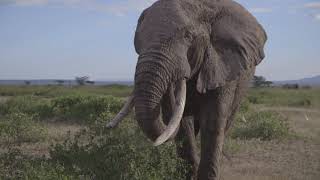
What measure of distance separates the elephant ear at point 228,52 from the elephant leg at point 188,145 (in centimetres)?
107

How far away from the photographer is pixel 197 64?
6.79m

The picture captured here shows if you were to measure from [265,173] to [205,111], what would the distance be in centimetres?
346

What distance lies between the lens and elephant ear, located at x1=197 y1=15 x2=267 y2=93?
6.90 m

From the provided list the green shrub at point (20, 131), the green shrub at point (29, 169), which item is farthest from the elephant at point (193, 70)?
the green shrub at point (20, 131)

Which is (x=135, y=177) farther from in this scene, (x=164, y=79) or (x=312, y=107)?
(x=312, y=107)

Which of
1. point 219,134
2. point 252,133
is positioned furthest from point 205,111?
point 252,133

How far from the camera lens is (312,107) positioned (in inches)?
1086

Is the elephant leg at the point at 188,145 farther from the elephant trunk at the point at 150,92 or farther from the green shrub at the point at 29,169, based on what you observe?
the elephant trunk at the point at 150,92

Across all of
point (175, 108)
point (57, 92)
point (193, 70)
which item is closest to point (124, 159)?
point (175, 108)

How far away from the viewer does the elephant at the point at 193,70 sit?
608 cm

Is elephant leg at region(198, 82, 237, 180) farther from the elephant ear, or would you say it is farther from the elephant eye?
the elephant eye

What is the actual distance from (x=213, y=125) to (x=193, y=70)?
2.86ft

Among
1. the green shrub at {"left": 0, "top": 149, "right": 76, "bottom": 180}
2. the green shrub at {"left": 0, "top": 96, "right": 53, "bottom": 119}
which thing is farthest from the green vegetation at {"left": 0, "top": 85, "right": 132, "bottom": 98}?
the green shrub at {"left": 0, "top": 149, "right": 76, "bottom": 180}

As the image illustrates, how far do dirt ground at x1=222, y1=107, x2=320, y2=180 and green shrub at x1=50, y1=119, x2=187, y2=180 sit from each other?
A: 2.37m
